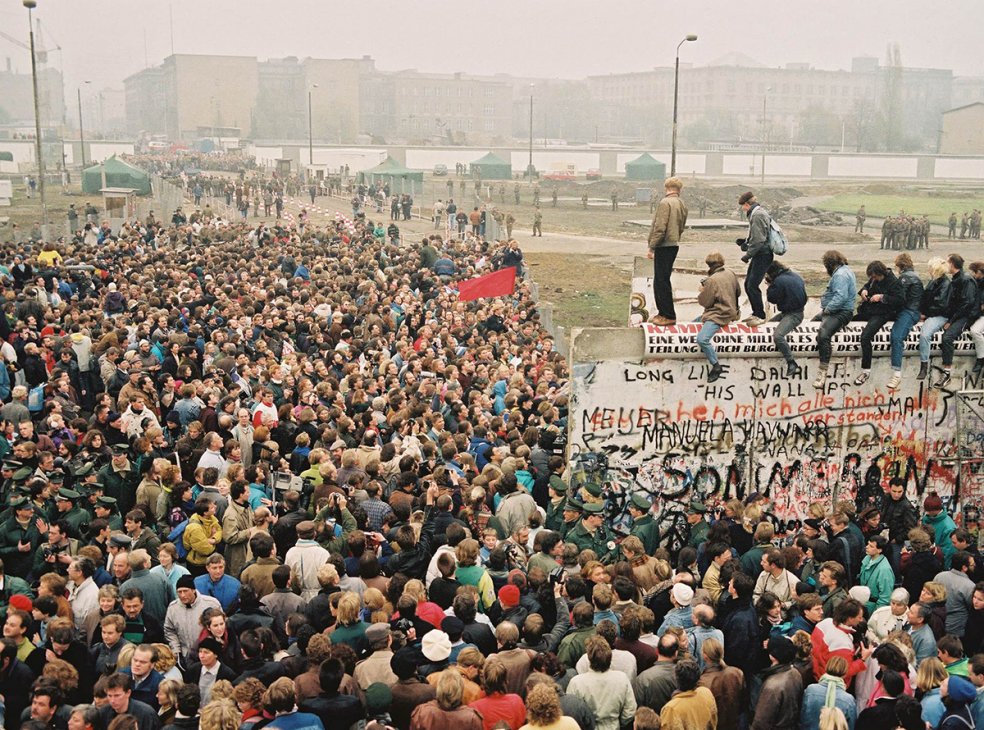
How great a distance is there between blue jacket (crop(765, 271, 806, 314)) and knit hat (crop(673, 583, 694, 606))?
4168mm

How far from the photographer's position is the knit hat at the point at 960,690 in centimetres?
629

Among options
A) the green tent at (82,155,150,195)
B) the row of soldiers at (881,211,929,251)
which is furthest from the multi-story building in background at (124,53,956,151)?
the row of soldiers at (881,211,929,251)

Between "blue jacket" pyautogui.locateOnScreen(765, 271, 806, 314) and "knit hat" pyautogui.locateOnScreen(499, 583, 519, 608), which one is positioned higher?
"blue jacket" pyautogui.locateOnScreen(765, 271, 806, 314)

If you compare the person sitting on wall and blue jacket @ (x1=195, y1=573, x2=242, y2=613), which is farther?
the person sitting on wall

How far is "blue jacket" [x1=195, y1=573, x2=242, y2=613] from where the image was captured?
306 inches

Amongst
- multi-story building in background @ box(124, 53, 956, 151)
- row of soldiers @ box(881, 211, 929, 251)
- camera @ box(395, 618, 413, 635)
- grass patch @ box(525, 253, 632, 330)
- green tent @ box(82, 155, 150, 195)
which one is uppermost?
multi-story building in background @ box(124, 53, 956, 151)

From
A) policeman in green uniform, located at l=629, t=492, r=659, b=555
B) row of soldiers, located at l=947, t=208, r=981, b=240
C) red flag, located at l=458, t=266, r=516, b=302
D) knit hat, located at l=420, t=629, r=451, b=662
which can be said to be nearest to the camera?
knit hat, located at l=420, t=629, r=451, b=662

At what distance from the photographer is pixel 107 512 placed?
8.95 m

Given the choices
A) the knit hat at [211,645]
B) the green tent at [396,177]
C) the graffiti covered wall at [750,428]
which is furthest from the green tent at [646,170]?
the knit hat at [211,645]

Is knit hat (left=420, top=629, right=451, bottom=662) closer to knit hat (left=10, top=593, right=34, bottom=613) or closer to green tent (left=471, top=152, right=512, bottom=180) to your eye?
knit hat (left=10, top=593, right=34, bottom=613)

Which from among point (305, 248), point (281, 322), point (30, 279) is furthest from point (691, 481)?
point (305, 248)

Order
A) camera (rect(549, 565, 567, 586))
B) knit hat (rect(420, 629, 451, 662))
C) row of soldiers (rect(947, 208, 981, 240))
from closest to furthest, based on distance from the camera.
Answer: knit hat (rect(420, 629, 451, 662)) < camera (rect(549, 565, 567, 586)) < row of soldiers (rect(947, 208, 981, 240))

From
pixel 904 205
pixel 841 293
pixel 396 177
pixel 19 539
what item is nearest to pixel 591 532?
pixel 841 293

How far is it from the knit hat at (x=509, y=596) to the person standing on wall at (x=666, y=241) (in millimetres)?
4050
